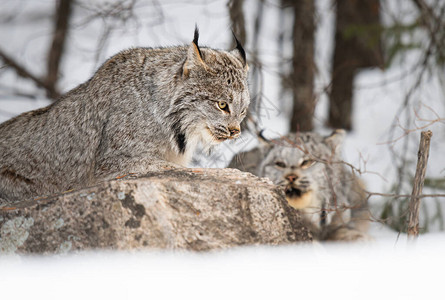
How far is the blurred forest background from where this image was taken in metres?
6.32

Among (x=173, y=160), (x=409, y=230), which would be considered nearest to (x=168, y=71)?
(x=173, y=160)

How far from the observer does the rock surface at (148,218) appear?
3.38 metres

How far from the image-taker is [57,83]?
955 centimetres

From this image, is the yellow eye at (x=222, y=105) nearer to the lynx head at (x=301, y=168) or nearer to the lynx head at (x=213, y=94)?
the lynx head at (x=213, y=94)

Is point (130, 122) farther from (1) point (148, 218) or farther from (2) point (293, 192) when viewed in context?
(2) point (293, 192)

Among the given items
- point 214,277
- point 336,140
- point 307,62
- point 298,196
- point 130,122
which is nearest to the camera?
point 214,277

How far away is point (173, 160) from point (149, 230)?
956mm

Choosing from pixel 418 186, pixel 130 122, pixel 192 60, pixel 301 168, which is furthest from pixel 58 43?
pixel 418 186

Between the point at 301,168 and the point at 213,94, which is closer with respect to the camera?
the point at 213,94

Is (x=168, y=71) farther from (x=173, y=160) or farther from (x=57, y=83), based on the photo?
(x=57, y=83)

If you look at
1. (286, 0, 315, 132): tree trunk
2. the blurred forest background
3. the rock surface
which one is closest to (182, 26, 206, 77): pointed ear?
the rock surface

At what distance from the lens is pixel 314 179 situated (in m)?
5.50

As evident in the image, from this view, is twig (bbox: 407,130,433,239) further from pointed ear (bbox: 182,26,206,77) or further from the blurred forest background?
pointed ear (bbox: 182,26,206,77)

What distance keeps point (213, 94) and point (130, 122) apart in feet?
1.96
